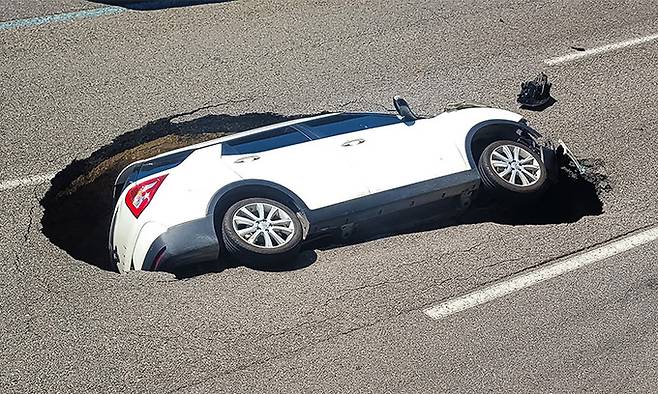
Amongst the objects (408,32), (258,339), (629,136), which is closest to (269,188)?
(258,339)

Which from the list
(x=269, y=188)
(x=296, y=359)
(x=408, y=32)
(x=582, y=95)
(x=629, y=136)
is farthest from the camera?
(x=408, y=32)

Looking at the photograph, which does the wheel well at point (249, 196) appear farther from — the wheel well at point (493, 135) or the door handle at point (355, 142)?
the wheel well at point (493, 135)

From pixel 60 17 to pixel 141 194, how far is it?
556cm

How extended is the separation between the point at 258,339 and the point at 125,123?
3.90 m

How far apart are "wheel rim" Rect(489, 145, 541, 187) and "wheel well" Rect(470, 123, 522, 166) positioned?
278mm

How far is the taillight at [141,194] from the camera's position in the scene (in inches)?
275

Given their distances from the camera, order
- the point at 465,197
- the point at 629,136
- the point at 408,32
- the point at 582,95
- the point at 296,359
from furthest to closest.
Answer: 1. the point at 408,32
2. the point at 582,95
3. the point at 629,136
4. the point at 465,197
5. the point at 296,359

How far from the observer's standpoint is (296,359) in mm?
6090

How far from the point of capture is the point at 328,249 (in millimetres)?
7367

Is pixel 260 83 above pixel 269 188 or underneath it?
underneath

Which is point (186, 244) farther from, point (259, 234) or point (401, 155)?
point (401, 155)

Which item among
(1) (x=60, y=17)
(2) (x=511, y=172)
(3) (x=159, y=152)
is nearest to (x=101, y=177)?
(3) (x=159, y=152)

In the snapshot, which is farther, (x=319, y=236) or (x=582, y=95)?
(x=582, y=95)

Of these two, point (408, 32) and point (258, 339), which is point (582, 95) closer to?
point (408, 32)
